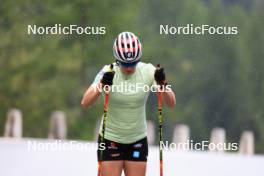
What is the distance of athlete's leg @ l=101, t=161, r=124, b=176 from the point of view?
8586 millimetres

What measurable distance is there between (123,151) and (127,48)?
100cm

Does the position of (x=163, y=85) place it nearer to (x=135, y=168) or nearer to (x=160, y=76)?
(x=160, y=76)

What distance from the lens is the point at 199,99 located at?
63.8 m

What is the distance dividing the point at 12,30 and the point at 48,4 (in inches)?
141

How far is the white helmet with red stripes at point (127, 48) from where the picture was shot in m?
8.27

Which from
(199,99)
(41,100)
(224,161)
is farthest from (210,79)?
(224,161)

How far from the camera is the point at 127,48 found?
829cm

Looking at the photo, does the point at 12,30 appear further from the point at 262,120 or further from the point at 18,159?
the point at 18,159

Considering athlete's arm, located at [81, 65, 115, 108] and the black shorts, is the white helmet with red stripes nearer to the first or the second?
athlete's arm, located at [81, 65, 115, 108]

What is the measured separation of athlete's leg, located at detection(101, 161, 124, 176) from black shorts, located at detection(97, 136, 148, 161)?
0.04 m

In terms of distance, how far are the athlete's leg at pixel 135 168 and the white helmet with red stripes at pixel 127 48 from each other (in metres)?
0.99

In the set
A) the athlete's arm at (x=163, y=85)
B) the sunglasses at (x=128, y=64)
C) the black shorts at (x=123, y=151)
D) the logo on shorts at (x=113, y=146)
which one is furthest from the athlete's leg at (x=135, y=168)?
the sunglasses at (x=128, y=64)

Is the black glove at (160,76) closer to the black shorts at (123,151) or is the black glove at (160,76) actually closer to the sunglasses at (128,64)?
the sunglasses at (128,64)

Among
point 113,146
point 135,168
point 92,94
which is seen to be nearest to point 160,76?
point 92,94
